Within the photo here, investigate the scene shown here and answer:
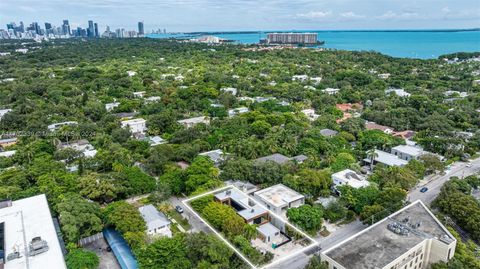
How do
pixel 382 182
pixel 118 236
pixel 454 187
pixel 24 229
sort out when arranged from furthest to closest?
pixel 382 182 → pixel 454 187 → pixel 118 236 → pixel 24 229

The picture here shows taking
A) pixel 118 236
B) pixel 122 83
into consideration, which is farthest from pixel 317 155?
pixel 122 83

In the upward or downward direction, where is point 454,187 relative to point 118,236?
upward

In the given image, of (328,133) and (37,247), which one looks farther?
(328,133)

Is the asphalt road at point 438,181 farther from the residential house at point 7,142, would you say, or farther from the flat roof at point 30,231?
the residential house at point 7,142

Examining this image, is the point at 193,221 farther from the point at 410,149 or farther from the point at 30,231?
the point at 410,149

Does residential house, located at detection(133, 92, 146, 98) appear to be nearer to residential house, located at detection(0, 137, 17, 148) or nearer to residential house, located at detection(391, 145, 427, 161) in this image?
residential house, located at detection(0, 137, 17, 148)

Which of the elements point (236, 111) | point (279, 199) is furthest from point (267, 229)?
point (236, 111)

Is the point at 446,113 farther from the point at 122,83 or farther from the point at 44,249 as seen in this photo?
the point at 122,83
